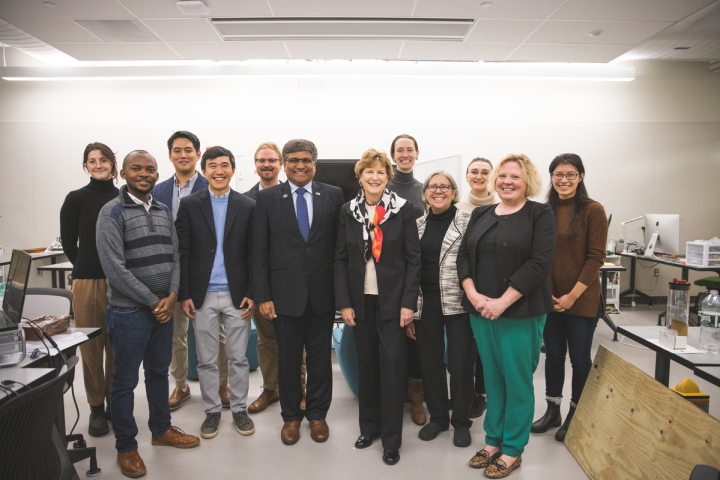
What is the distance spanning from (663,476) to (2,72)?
25.6 feet

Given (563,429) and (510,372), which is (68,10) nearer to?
(510,372)

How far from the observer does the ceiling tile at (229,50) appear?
16.3 ft

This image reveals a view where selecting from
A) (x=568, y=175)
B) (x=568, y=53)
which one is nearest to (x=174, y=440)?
(x=568, y=175)

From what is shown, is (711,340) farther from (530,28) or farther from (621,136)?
(621,136)

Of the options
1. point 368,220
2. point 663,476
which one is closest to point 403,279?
point 368,220

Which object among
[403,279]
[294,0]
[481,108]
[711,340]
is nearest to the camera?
[711,340]

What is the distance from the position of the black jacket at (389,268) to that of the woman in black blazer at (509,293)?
268 millimetres

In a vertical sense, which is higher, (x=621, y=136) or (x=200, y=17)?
(x=200, y=17)

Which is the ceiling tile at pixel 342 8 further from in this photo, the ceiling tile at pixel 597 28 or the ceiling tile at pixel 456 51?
the ceiling tile at pixel 597 28

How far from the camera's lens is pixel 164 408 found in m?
2.55

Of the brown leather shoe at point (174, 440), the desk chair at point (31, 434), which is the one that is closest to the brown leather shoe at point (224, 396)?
the brown leather shoe at point (174, 440)

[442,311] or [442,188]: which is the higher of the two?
[442,188]

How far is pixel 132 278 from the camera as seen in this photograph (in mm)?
2223

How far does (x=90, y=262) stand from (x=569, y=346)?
2.90 metres
